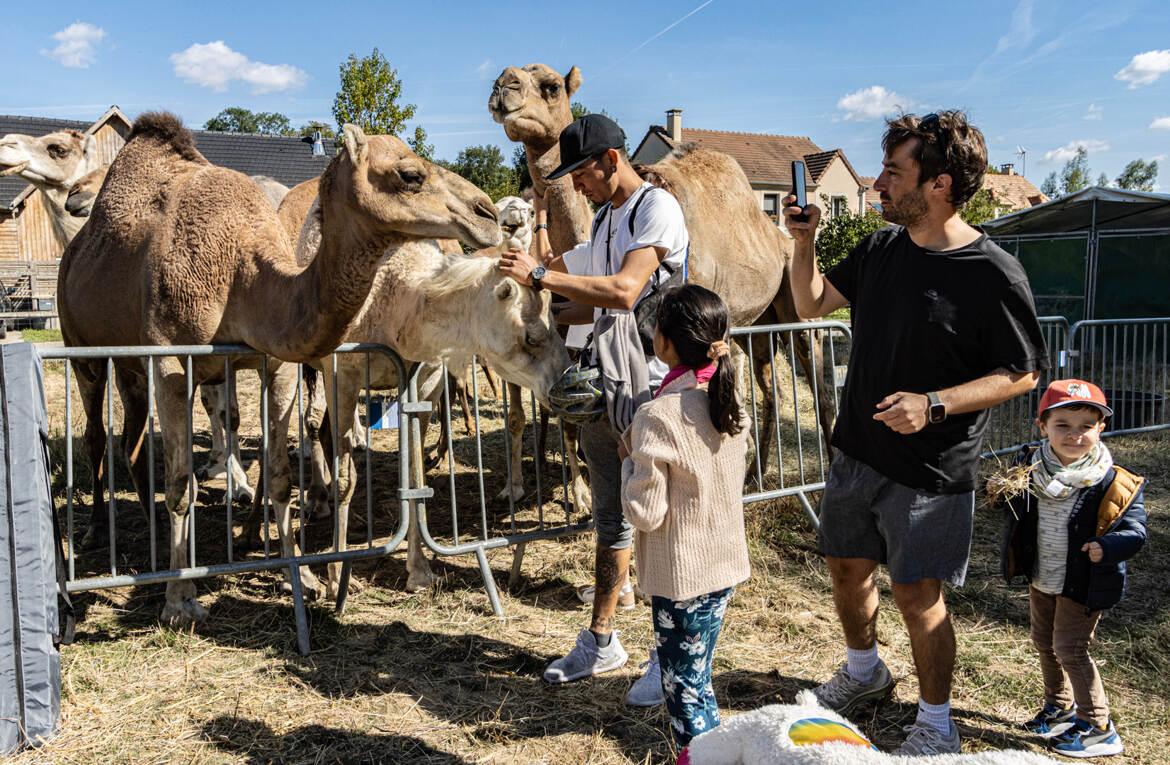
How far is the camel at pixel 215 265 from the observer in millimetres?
3811

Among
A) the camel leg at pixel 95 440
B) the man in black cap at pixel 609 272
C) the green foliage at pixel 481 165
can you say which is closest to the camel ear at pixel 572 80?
the man in black cap at pixel 609 272

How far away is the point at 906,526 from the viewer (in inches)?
115

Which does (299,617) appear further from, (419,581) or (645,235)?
(645,235)

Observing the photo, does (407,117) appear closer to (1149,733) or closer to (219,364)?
(219,364)

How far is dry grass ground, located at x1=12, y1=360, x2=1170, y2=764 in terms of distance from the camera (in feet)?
10.6

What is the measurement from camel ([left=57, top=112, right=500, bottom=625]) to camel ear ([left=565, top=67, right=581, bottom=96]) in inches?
104

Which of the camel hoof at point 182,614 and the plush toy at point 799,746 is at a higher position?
the plush toy at point 799,746

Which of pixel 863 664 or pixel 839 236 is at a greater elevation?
pixel 839 236

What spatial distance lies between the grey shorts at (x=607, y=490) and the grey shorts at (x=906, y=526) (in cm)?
97

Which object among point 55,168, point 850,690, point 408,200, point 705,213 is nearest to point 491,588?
point 850,690

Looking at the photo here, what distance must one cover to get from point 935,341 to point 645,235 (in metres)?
1.17

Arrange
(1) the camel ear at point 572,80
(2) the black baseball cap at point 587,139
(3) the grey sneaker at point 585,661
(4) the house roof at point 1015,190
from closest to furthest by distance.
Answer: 1. (2) the black baseball cap at point 587,139
2. (3) the grey sneaker at point 585,661
3. (1) the camel ear at point 572,80
4. (4) the house roof at point 1015,190

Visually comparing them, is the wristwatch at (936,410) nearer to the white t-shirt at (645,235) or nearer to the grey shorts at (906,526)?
the grey shorts at (906,526)

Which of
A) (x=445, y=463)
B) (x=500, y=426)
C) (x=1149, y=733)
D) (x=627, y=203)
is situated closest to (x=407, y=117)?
(x=500, y=426)
